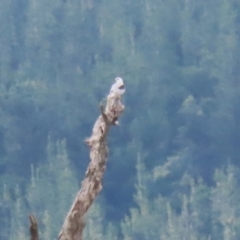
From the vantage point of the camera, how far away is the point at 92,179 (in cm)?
166

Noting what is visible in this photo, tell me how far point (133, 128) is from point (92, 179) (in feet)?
15.0

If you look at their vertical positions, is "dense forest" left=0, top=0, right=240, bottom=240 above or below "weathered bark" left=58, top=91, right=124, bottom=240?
above

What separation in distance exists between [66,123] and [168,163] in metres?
0.85

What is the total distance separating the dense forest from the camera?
243 inches

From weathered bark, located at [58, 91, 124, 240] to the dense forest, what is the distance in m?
4.41

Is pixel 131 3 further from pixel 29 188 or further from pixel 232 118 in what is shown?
pixel 29 188

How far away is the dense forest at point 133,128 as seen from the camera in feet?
20.3

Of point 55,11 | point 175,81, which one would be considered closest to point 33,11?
point 55,11

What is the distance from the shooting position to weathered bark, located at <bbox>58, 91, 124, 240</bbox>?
1647mm

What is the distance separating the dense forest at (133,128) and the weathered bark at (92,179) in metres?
4.41

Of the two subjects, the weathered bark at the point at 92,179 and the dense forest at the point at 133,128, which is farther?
the dense forest at the point at 133,128

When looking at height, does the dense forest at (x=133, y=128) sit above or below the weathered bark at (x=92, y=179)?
above

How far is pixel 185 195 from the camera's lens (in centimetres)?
621

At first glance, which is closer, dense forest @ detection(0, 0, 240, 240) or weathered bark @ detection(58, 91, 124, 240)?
weathered bark @ detection(58, 91, 124, 240)
